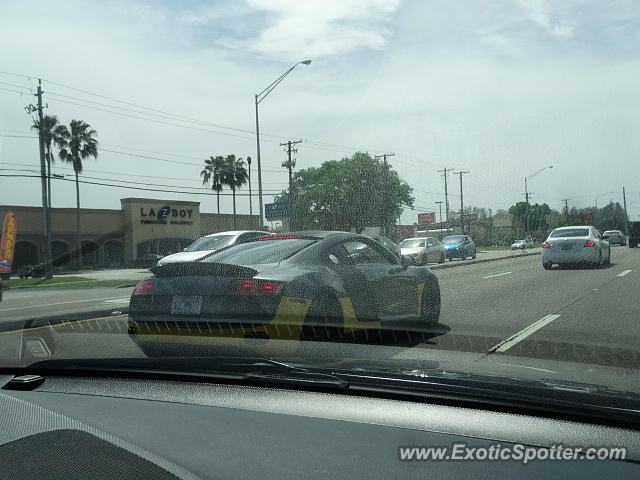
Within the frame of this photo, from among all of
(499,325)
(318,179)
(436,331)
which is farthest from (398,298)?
(318,179)

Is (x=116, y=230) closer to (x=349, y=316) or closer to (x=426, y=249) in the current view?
(x=426, y=249)

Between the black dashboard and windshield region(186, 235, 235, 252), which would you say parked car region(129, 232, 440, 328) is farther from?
windshield region(186, 235, 235, 252)

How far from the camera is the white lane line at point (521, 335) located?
6.36 meters

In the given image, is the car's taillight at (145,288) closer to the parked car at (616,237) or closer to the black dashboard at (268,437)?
the black dashboard at (268,437)

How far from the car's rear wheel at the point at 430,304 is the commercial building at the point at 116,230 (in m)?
40.2

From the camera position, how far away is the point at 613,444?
2.24 metres

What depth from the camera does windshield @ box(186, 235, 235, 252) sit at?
1747 cm

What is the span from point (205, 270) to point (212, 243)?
477 inches

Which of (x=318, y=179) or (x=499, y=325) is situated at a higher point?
(x=318, y=179)

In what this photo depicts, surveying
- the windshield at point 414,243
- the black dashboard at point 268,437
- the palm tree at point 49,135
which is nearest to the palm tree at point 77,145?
the palm tree at point 49,135

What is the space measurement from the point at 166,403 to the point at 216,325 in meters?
2.75

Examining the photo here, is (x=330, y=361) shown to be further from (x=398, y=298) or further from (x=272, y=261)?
(x=398, y=298)

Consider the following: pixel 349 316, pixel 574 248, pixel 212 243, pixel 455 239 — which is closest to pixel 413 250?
pixel 574 248

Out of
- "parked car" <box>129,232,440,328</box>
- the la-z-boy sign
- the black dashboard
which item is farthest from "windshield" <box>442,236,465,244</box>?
the black dashboard
